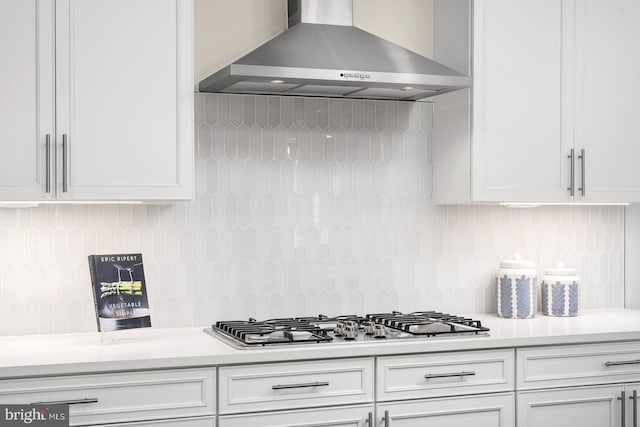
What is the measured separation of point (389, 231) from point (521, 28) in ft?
3.25

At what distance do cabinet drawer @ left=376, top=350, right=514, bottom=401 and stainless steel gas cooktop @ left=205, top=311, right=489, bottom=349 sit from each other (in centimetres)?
9

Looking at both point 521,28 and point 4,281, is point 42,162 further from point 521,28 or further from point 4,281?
point 521,28

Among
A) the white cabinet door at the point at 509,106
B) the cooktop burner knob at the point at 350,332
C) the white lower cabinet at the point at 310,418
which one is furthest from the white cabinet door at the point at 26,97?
the white cabinet door at the point at 509,106

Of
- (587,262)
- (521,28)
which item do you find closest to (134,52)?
(521,28)

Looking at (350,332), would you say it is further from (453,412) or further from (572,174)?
(572,174)

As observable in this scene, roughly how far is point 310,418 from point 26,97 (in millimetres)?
1431

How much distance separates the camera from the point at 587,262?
396 cm

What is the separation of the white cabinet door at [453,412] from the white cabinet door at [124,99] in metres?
1.06

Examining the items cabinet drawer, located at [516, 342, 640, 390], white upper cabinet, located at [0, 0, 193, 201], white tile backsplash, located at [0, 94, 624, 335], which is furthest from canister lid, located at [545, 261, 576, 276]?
white upper cabinet, located at [0, 0, 193, 201]

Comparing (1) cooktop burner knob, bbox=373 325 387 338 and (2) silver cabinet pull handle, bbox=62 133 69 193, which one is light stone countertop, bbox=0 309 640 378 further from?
(2) silver cabinet pull handle, bbox=62 133 69 193

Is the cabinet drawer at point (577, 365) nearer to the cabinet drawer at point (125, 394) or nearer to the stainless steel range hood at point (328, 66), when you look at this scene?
the stainless steel range hood at point (328, 66)

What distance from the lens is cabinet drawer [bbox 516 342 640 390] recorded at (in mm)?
3162

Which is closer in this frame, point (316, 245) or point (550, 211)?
point (316, 245)

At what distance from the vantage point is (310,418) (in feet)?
9.42
